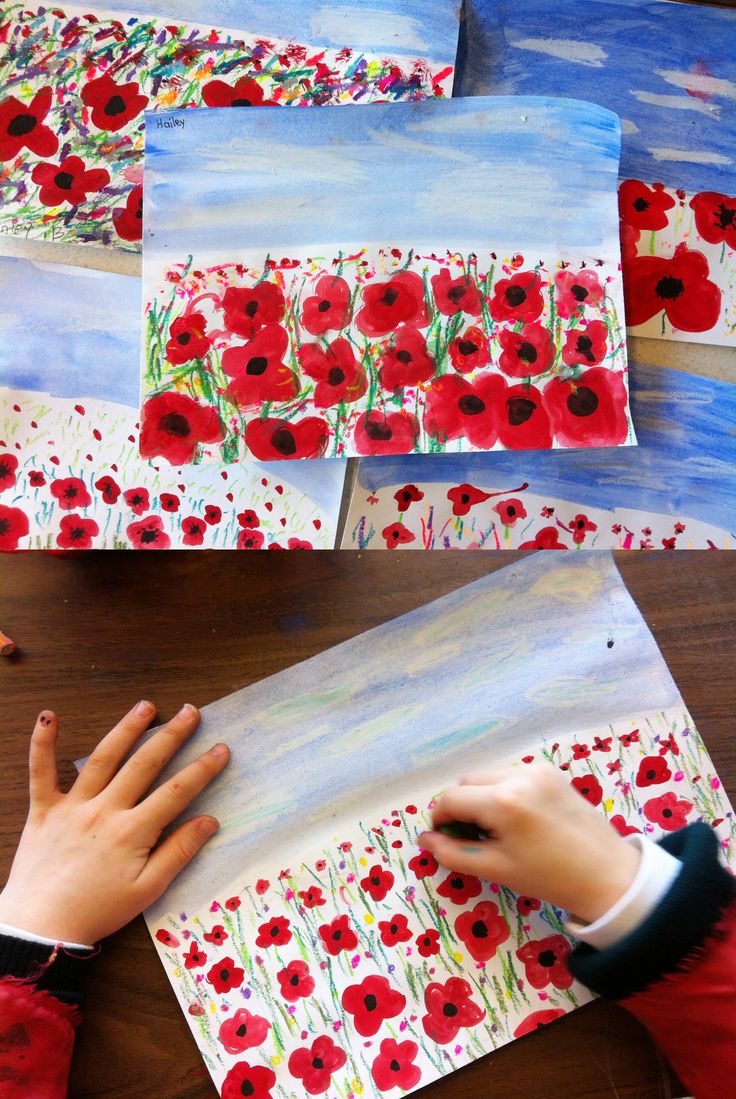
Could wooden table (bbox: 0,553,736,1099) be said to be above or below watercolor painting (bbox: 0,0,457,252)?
below

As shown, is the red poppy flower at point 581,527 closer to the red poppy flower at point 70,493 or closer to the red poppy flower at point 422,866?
the red poppy flower at point 422,866

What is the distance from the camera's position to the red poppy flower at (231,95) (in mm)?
654

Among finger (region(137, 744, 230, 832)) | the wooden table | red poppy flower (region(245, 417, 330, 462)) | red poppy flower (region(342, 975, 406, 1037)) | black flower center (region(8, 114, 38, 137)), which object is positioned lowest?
red poppy flower (region(342, 975, 406, 1037))

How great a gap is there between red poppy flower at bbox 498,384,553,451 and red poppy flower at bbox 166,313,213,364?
0.22m

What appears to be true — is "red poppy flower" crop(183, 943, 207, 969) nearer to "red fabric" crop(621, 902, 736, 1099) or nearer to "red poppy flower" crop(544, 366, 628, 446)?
"red fabric" crop(621, 902, 736, 1099)

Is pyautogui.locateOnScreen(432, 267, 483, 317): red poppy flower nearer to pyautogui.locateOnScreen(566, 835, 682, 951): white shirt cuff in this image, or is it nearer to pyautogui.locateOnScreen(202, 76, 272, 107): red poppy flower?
pyautogui.locateOnScreen(202, 76, 272, 107): red poppy flower

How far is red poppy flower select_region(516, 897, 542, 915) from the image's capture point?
617 mm

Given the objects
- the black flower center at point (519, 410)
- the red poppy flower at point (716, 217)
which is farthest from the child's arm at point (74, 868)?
the red poppy flower at point (716, 217)

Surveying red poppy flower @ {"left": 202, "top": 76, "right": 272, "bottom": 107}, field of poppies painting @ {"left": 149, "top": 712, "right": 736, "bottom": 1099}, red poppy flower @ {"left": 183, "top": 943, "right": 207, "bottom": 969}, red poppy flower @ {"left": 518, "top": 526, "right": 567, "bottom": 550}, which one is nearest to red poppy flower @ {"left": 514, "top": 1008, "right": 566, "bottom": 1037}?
field of poppies painting @ {"left": 149, "top": 712, "right": 736, "bottom": 1099}

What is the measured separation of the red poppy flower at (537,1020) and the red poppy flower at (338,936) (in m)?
0.13

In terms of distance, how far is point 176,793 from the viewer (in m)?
0.62

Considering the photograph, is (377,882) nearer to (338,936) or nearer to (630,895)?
(338,936)

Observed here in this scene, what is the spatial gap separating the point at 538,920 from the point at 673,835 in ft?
0.37

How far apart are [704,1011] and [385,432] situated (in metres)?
0.45
